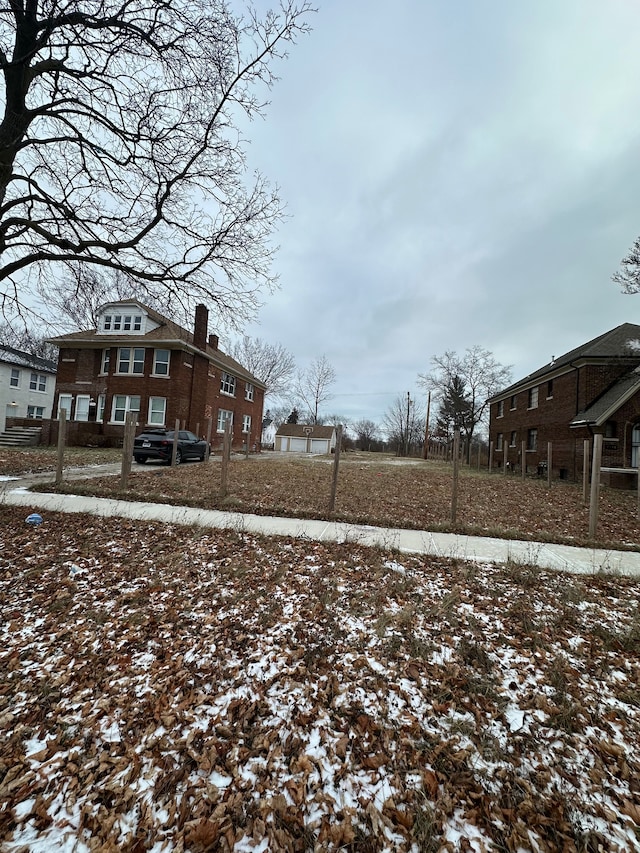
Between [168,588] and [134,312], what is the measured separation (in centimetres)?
2312

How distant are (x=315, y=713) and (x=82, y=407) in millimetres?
25536

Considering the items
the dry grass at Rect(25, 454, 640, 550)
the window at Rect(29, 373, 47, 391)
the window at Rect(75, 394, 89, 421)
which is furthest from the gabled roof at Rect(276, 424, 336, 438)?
the dry grass at Rect(25, 454, 640, 550)

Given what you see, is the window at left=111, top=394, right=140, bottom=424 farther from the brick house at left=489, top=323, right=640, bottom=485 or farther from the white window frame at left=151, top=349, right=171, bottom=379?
the brick house at left=489, top=323, right=640, bottom=485

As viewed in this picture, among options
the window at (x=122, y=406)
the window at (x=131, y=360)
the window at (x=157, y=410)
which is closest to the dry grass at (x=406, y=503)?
the window at (x=157, y=410)

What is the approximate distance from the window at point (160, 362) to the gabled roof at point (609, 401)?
21.8m

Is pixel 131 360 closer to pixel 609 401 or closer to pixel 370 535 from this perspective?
pixel 370 535

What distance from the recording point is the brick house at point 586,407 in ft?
52.5

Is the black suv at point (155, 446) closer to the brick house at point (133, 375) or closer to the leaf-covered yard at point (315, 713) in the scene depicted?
the brick house at point (133, 375)

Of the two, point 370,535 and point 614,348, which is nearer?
point 370,535

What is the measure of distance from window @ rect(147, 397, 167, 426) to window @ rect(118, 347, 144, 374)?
6.55ft

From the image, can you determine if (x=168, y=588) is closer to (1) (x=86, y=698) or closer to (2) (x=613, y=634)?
(1) (x=86, y=698)

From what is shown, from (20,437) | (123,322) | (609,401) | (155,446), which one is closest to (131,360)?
(123,322)

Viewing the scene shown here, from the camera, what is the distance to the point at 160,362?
2209 cm

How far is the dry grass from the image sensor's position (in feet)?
23.9
